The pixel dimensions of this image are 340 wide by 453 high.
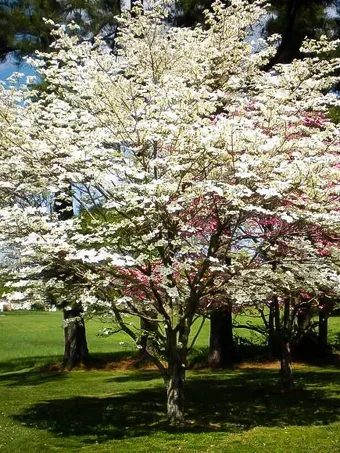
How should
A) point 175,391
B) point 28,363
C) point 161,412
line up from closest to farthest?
point 175,391 < point 161,412 < point 28,363

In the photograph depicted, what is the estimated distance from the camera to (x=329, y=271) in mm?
9383

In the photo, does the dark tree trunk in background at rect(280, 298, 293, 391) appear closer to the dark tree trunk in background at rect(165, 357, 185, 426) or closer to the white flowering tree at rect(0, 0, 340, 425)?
the white flowering tree at rect(0, 0, 340, 425)

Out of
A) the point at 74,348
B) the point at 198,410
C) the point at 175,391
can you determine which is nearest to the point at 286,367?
the point at 198,410

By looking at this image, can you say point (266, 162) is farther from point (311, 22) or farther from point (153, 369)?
point (153, 369)

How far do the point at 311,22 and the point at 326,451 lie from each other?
12.8m

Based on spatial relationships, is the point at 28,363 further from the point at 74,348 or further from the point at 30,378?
the point at 30,378

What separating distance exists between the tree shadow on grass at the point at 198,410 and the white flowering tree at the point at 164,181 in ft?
3.10

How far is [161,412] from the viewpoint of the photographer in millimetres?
10320

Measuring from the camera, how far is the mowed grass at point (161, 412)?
777cm

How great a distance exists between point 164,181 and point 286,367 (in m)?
6.92

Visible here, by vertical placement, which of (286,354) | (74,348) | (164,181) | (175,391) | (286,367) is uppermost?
(164,181)

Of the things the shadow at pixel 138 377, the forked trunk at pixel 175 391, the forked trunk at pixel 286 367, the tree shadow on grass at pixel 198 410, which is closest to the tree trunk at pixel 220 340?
the shadow at pixel 138 377

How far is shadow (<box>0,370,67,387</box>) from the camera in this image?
15806mm

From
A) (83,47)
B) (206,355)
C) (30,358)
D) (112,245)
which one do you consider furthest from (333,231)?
(30,358)
